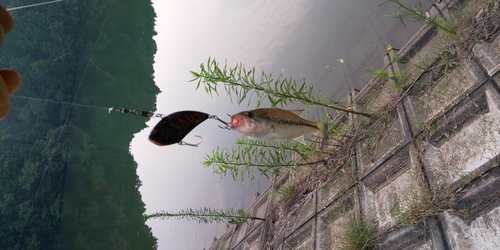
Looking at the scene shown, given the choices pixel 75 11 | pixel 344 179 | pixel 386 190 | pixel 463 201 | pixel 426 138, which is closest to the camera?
pixel 463 201

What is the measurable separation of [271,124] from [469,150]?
113cm

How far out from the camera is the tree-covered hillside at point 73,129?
6.22 m

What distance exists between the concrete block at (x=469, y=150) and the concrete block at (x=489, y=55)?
0.10 m

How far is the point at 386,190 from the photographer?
2.28 metres

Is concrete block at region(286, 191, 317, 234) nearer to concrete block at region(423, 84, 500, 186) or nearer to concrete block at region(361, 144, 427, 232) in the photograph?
concrete block at region(361, 144, 427, 232)

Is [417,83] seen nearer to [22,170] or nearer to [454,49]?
[454,49]

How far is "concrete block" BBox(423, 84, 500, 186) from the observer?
5.38 feet

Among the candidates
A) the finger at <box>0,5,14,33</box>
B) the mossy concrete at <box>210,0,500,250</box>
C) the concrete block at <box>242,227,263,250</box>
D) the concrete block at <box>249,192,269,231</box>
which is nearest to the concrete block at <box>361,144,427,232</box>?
the mossy concrete at <box>210,0,500,250</box>

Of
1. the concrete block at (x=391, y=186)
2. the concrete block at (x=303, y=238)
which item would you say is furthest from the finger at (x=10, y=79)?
the concrete block at (x=303, y=238)

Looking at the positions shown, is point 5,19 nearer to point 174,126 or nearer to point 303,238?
point 174,126

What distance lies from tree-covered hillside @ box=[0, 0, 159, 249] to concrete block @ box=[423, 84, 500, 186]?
19.3ft

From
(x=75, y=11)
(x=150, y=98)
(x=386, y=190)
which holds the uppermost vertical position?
(x=75, y=11)

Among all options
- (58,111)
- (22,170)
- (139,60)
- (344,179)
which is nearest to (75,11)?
(139,60)

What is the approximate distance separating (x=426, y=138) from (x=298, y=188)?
1.66 metres
